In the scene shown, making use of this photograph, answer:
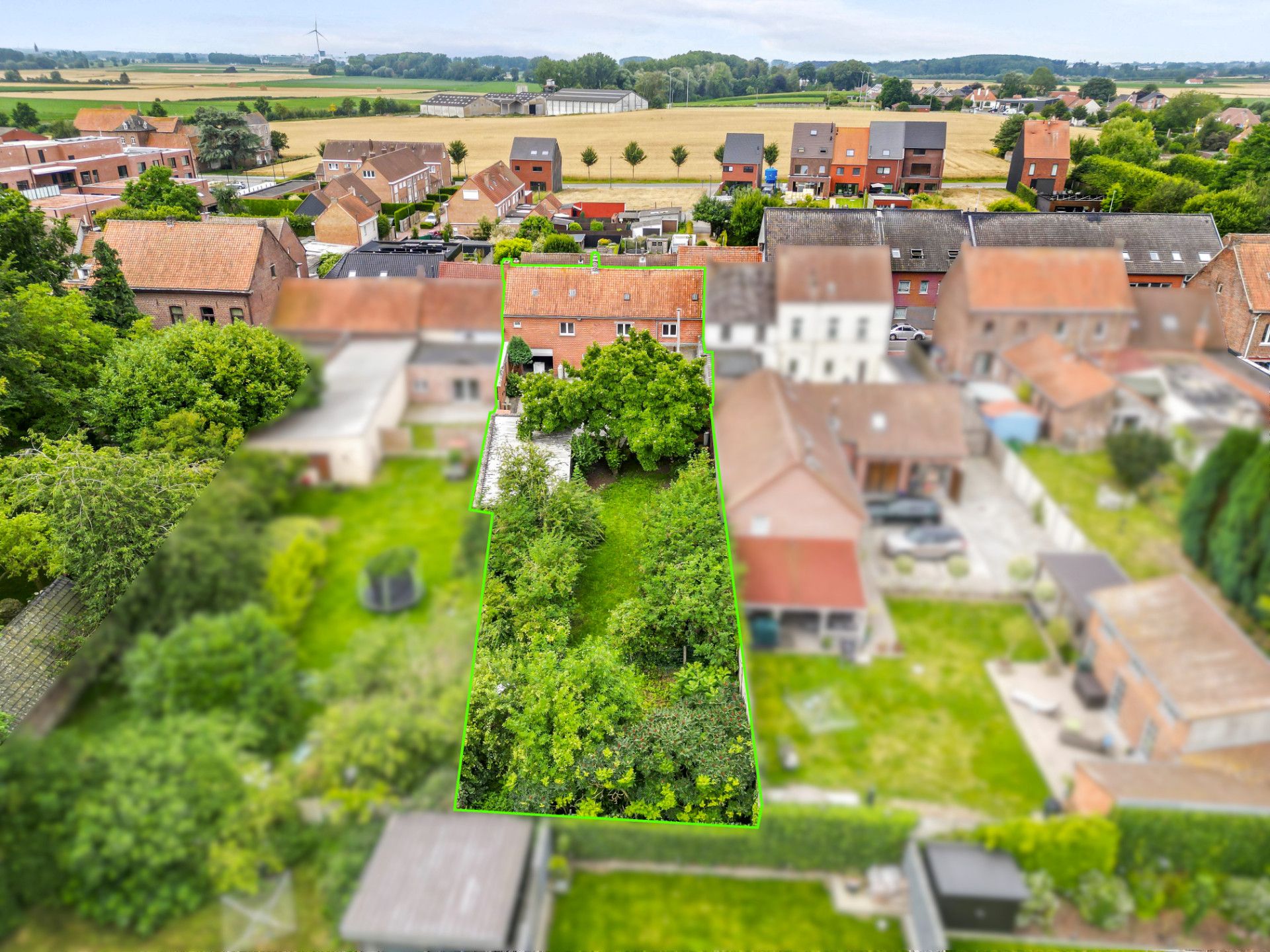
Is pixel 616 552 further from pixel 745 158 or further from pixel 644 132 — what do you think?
pixel 644 132

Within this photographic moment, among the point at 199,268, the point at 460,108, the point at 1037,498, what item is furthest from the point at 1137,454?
the point at 460,108

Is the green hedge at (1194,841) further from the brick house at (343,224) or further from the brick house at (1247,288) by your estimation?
the brick house at (343,224)

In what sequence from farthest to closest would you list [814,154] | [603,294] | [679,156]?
[679,156] < [814,154] < [603,294]

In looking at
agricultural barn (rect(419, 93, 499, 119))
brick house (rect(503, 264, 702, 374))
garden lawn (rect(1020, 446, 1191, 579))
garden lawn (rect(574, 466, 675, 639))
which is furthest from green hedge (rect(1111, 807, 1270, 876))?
agricultural barn (rect(419, 93, 499, 119))

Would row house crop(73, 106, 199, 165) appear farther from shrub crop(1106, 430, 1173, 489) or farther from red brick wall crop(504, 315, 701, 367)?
shrub crop(1106, 430, 1173, 489)

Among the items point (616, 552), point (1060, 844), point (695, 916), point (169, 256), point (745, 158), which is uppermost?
point (745, 158)

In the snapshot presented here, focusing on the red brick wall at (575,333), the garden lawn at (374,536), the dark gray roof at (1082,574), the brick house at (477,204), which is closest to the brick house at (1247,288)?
the dark gray roof at (1082,574)
